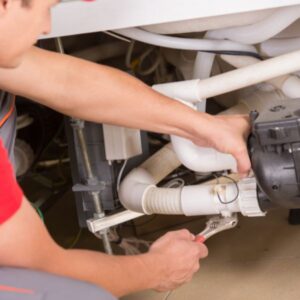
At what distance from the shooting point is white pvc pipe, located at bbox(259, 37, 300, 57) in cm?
117

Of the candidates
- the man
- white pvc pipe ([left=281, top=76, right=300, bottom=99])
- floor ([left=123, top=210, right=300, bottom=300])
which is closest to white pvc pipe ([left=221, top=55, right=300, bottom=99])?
white pvc pipe ([left=281, top=76, right=300, bottom=99])

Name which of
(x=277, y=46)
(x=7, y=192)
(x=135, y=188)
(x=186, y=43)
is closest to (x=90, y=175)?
(x=135, y=188)

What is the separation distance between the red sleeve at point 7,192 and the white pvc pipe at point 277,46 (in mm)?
649

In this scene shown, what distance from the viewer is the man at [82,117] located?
27.3 inches

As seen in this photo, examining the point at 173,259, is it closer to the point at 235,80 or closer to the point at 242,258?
the point at 235,80

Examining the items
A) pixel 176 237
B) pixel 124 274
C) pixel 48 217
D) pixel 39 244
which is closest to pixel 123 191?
pixel 176 237

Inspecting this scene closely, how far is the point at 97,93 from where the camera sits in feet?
3.38

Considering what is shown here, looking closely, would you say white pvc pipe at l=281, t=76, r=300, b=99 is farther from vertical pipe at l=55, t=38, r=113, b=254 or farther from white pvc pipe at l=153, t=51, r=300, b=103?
vertical pipe at l=55, t=38, r=113, b=254

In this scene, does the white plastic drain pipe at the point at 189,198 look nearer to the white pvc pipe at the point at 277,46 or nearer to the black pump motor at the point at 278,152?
the black pump motor at the point at 278,152

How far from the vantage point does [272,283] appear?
4.16 feet

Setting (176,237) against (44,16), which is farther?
(176,237)

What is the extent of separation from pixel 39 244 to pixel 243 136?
1.44 ft

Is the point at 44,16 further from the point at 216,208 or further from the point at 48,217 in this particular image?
the point at 48,217

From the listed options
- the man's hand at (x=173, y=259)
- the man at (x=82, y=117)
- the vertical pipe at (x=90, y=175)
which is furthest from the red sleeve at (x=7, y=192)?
the vertical pipe at (x=90, y=175)
